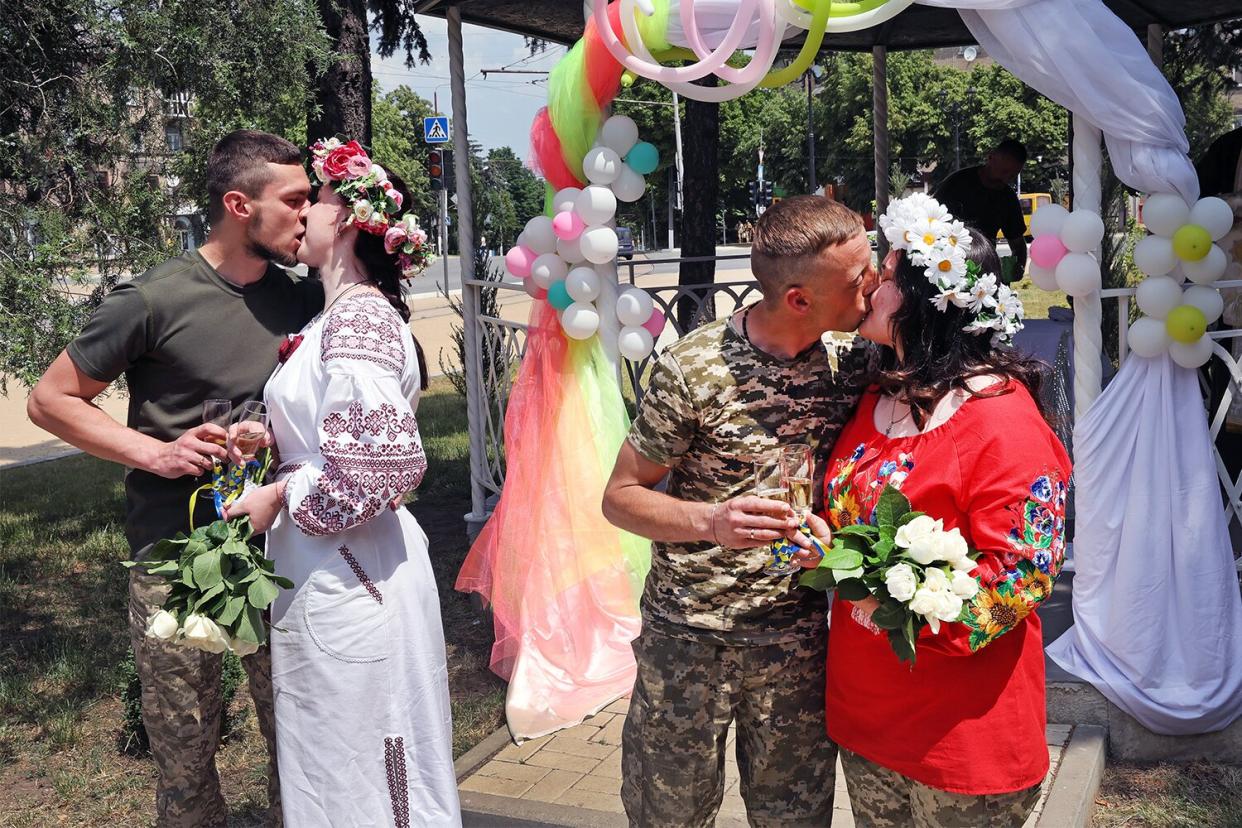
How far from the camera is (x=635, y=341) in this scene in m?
5.19

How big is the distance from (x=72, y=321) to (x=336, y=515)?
2.69m

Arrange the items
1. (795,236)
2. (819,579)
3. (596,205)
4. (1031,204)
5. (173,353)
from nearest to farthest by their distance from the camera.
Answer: (819,579) < (795,236) < (173,353) < (596,205) < (1031,204)

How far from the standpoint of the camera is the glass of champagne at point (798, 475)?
2156mm

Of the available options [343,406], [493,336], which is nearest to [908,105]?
[493,336]

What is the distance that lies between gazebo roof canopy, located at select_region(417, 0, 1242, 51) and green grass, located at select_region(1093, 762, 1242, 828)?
14.0ft

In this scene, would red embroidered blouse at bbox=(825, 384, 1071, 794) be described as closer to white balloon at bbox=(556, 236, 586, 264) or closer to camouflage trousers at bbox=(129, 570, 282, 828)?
camouflage trousers at bbox=(129, 570, 282, 828)

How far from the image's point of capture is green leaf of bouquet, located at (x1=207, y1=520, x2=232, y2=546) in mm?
2639

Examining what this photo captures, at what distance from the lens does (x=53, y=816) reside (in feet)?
13.8

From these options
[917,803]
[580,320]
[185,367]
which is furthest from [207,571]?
[580,320]

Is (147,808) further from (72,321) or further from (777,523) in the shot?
(777,523)

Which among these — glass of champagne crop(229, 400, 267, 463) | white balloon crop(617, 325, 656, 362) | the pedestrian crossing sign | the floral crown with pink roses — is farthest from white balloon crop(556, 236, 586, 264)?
the pedestrian crossing sign

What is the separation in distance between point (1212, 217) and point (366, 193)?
9.09 feet

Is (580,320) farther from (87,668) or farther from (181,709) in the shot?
(87,668)

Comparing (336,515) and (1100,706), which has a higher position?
(336,515)
